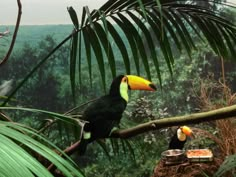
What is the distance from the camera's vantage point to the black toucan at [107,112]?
1088 millimetres

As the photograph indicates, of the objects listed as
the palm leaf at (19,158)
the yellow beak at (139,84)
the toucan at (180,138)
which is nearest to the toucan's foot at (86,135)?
the yellow beak at (139,84)

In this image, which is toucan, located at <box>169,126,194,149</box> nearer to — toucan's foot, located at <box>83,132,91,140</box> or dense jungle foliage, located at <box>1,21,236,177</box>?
dense jungle foliage, located at <box>1,21,236,177</box>

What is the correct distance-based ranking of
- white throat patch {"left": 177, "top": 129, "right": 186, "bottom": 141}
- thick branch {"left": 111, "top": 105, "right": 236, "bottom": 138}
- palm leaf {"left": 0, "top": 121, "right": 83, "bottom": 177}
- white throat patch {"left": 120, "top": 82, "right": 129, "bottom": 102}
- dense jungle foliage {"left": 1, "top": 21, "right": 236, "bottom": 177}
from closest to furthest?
palm leaf {"left": 0, "top": 121, "right": 83, "bottom": 177}, thick branch {"left": 111, "top": 105, "right": 236, "bottom": 138}, white throat patch {"left": 120, "top": 82, "right": 129, "bottom": 102}, white throat patch {"left": 177, "top": 129, "right": 186, "bottom": 141}, dense jungle foliage {"left": 1, "top": 21, "right": 236, "bottom": 177}

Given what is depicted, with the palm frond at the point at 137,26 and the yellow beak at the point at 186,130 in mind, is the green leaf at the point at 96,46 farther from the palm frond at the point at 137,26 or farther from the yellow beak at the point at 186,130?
the yellow beak at the point at 186,130

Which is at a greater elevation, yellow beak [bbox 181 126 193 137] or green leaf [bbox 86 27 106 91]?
green leaf [bbox 86 27 106 91]

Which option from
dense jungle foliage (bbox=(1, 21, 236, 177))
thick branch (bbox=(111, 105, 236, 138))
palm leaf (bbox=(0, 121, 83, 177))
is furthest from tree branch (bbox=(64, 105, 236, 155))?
dense jungle foliage (bbox=(1, 21, 236, 177))

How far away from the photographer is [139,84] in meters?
1.34

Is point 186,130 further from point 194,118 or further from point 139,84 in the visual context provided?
point 194,118

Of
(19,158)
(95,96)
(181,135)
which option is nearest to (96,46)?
(19,158)

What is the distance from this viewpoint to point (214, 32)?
39.6 inches

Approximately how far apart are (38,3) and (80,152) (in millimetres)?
1645

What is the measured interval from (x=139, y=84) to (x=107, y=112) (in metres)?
0.22

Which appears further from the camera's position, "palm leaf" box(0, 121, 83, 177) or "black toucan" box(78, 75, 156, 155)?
"black toucan" box(78, 75, 156, 155)

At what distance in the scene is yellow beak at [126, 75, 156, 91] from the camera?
4.25 ft
